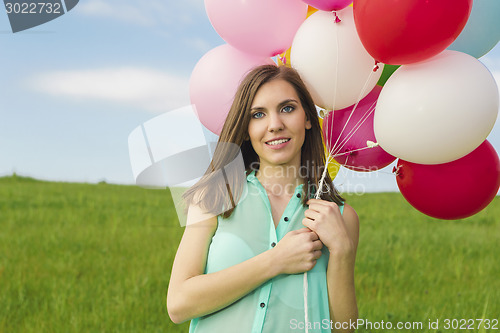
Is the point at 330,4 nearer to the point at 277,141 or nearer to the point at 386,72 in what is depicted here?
the point at 386,72

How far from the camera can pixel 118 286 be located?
416 centimetres

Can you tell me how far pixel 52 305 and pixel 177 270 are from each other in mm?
2547

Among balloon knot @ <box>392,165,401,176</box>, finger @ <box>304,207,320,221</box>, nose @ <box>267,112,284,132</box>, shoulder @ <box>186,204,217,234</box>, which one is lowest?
balloon knot @ <box>392,165,401,176</box>

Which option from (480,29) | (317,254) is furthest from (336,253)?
(480,29)

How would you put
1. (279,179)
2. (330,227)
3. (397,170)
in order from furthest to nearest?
(397,170) → (279,179) → (330,227)

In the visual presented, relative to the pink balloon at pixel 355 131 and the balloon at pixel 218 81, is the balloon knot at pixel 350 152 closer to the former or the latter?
the pink balloon at pixel 355 131

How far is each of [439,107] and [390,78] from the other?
25 cm

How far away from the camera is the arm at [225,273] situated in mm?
1654

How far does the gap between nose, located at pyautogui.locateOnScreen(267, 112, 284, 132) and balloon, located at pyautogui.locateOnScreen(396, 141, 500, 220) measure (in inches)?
26.7

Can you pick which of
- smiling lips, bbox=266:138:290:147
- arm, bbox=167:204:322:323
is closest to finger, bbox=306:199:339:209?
arm, bbox=167:204:322:323

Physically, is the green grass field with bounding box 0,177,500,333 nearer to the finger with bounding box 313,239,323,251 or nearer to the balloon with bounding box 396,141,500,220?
the balloon with bounding box 396,141,500,220

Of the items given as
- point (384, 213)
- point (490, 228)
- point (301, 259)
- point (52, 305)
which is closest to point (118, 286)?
point (52, 305)

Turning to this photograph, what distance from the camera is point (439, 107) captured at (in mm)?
1682

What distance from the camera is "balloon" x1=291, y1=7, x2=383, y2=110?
72.9 inches
